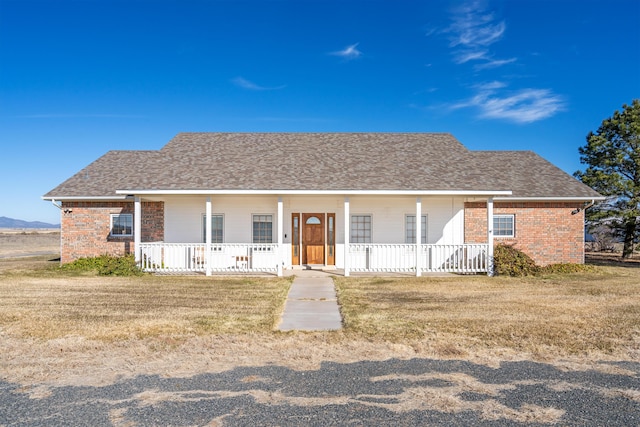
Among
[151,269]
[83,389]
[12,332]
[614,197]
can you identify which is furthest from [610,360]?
[614,197]

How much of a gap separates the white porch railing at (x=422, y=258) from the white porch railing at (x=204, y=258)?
3.10 meters

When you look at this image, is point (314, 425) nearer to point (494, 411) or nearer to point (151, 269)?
point (494, 411)

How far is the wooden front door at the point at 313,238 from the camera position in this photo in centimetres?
1789

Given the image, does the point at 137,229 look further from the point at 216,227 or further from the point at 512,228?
the point at 512,228

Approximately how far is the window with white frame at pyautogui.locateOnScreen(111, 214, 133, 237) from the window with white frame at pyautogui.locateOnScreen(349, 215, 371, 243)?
8.75m

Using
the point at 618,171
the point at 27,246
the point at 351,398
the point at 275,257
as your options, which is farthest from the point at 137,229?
the point at 27,246

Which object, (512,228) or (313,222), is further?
(512,228)

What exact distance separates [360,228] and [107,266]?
30.3 feet

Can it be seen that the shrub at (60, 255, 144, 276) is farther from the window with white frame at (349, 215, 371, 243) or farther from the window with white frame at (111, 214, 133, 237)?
the window with white frame at (349, 215, 371, 243)

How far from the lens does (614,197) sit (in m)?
22.7

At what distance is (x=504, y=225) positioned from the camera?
18312 mm

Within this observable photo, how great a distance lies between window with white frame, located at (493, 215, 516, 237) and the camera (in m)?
18.2

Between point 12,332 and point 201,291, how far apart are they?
4975mm

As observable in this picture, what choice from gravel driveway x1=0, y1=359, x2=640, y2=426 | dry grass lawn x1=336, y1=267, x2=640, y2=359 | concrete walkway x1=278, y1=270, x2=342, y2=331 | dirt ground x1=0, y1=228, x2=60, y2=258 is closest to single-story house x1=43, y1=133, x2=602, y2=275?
concrete walkway x1=278, y1=270, x2=342, y2=331
